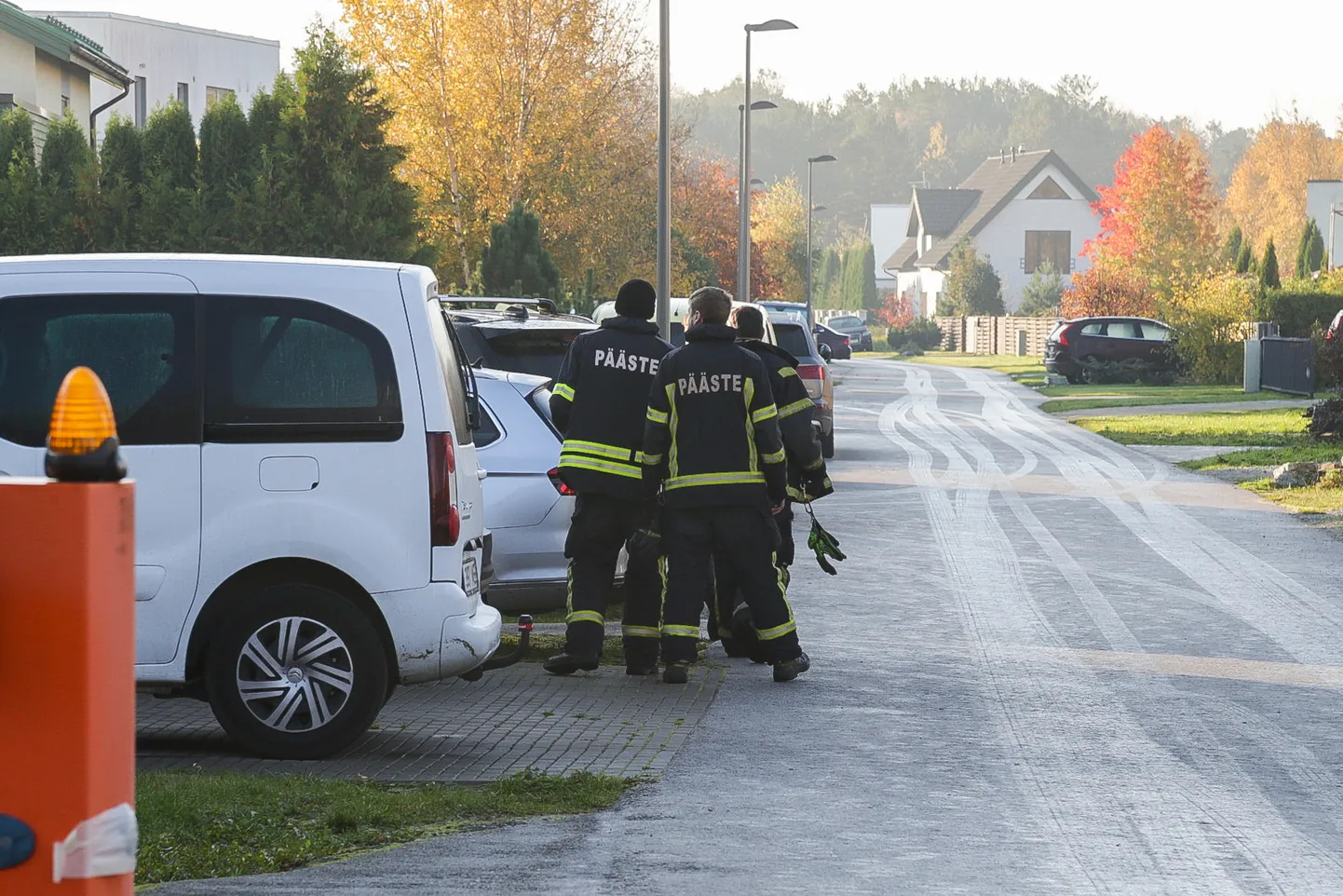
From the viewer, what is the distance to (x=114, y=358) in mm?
7328

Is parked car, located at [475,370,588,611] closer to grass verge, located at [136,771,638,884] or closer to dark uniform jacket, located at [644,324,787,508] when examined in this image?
dark uniform jacket, located at [644,324,787,508]

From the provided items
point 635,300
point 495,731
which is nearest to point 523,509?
point 635,300

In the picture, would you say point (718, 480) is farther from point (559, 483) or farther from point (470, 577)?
point (470, 577)

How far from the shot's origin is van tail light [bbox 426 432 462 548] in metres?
7.37

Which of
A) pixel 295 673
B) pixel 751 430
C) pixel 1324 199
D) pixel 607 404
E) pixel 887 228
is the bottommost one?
pixel 295 673

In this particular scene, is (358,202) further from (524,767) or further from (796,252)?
(796,252)

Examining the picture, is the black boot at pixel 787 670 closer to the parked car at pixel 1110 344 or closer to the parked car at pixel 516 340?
the parked car at pixel 516 340

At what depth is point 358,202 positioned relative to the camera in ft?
83.3

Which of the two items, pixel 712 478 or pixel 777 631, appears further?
pixel 777 631

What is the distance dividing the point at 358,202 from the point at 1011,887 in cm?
2100

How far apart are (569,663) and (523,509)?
1.37 meters

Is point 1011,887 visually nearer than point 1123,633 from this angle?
Yes

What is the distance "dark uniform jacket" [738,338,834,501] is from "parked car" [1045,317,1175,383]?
38.6m

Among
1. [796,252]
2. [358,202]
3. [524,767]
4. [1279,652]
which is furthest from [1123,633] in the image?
[796,252]
